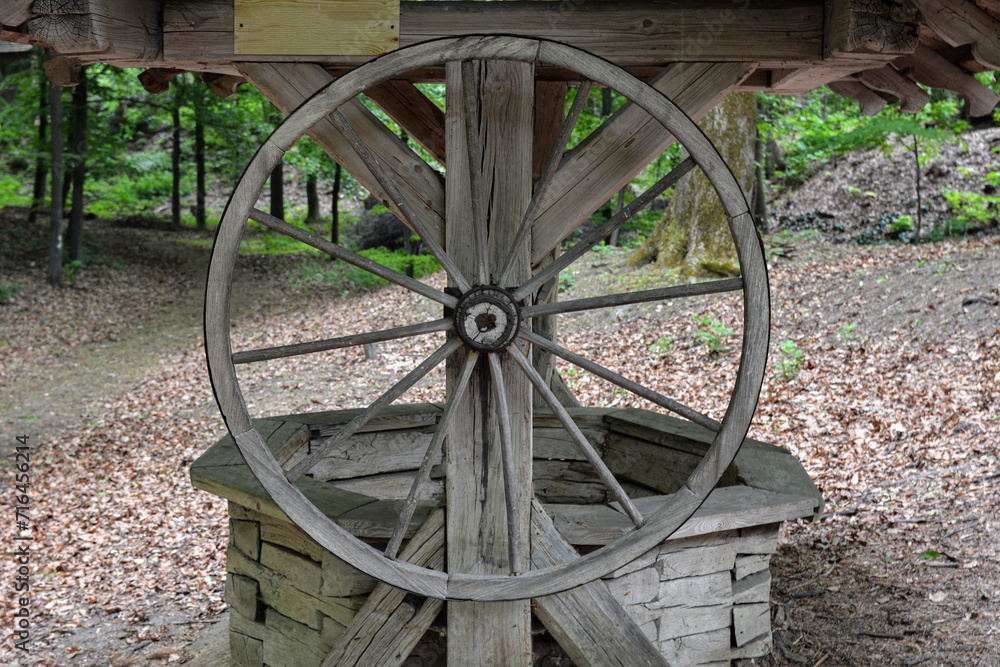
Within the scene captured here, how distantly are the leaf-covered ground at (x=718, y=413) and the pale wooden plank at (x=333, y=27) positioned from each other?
125 inches

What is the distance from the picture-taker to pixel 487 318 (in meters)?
2.69

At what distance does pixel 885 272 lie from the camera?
28.6ft

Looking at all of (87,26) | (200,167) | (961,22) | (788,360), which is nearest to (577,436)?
(961,22)

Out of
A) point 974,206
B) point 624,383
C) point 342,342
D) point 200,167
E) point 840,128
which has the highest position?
point 840,128

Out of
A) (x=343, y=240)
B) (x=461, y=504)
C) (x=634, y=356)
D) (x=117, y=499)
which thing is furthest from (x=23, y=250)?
(x=461, y=504)

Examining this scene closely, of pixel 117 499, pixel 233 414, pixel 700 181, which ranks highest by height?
pixel 700 181

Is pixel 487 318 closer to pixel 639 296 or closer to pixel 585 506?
pixel 639 296

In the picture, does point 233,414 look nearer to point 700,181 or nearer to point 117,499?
point 117,499

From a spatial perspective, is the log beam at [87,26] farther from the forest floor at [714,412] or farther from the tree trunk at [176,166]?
the tree trunk at [176,166]

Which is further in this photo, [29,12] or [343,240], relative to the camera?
[343,240]

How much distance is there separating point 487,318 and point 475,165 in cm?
55

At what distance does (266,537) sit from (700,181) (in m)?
7.31

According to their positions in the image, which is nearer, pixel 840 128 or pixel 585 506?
pixel 585 506

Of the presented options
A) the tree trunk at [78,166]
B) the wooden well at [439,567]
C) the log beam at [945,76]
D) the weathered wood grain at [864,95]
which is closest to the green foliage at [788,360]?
the weathered wood grain at [864,95]
